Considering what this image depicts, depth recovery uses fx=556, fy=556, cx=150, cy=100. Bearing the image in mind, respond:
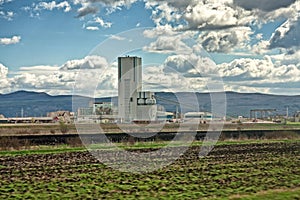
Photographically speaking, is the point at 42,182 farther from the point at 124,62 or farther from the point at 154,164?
the point at 124,62

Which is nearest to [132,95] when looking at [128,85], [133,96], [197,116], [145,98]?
[133,96]

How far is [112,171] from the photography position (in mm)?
30016

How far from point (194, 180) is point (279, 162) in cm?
1091

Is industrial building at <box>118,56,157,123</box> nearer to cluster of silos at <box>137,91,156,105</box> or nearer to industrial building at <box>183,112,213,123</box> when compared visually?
cluster of silos at <box>137,91,156,105</box>

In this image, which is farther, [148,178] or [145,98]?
[145,98]

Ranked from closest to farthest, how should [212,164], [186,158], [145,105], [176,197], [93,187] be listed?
1. [176,197]
2. [93,187]
3. [212,164]
4. [186,158]
5. [145,105]

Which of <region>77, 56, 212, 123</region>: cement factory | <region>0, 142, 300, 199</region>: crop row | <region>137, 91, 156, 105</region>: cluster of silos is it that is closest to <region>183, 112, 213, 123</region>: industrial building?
<region>77, 56, 212, 123</region>: cement factory

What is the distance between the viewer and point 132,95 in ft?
328

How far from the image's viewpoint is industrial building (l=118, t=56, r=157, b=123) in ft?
325

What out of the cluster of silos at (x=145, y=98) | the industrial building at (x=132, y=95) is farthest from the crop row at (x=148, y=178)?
the cluster of silos at (x=145, y=98)

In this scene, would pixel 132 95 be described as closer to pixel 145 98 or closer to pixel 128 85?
pixel 145 98

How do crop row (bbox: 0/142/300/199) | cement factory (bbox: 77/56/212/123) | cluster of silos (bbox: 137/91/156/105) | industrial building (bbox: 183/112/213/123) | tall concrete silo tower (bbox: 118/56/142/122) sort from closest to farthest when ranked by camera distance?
crop row (bbox: 0/142/300/199) → tall concrete silo tower (bbox: 118/56/142/122) → cement factory (bbox: 77/56/212/123) → cluster of silos (bbox: 137/91/156/105) → industrial building (bbox: 183/112/213/123)

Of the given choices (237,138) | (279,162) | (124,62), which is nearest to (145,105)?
(124,62)

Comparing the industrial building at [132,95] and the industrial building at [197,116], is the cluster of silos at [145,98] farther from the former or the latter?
the industrial building at [197,116]
